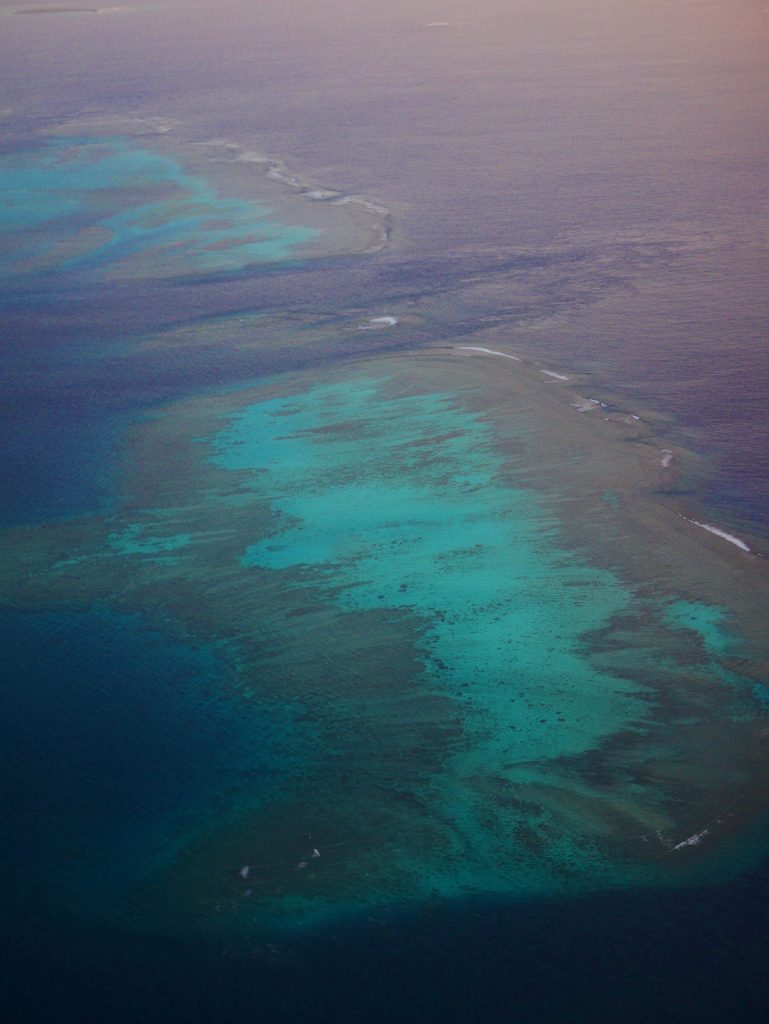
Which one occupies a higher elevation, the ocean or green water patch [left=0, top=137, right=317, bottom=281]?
green water patch [left=0, top=137, right=317, bottom=281]

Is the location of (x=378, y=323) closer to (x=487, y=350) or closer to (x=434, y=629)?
(x=487, y=350)

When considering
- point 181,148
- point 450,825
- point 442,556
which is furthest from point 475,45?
point 450,825

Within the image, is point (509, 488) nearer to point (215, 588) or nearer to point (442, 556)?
point (442, 556)

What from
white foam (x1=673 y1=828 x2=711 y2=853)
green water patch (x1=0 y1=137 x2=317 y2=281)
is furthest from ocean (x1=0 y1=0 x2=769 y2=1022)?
green water patch (x1=0 y1=137 x2=317 y2=281)

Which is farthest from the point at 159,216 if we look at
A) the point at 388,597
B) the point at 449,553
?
the point at 388,597

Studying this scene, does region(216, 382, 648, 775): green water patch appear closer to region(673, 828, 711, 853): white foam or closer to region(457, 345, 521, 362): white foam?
region(673, 828, 711, 853): white foam

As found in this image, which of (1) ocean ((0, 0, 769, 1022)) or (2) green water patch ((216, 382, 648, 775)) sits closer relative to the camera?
(1) ocean ((0, 0, 769, 1022))
